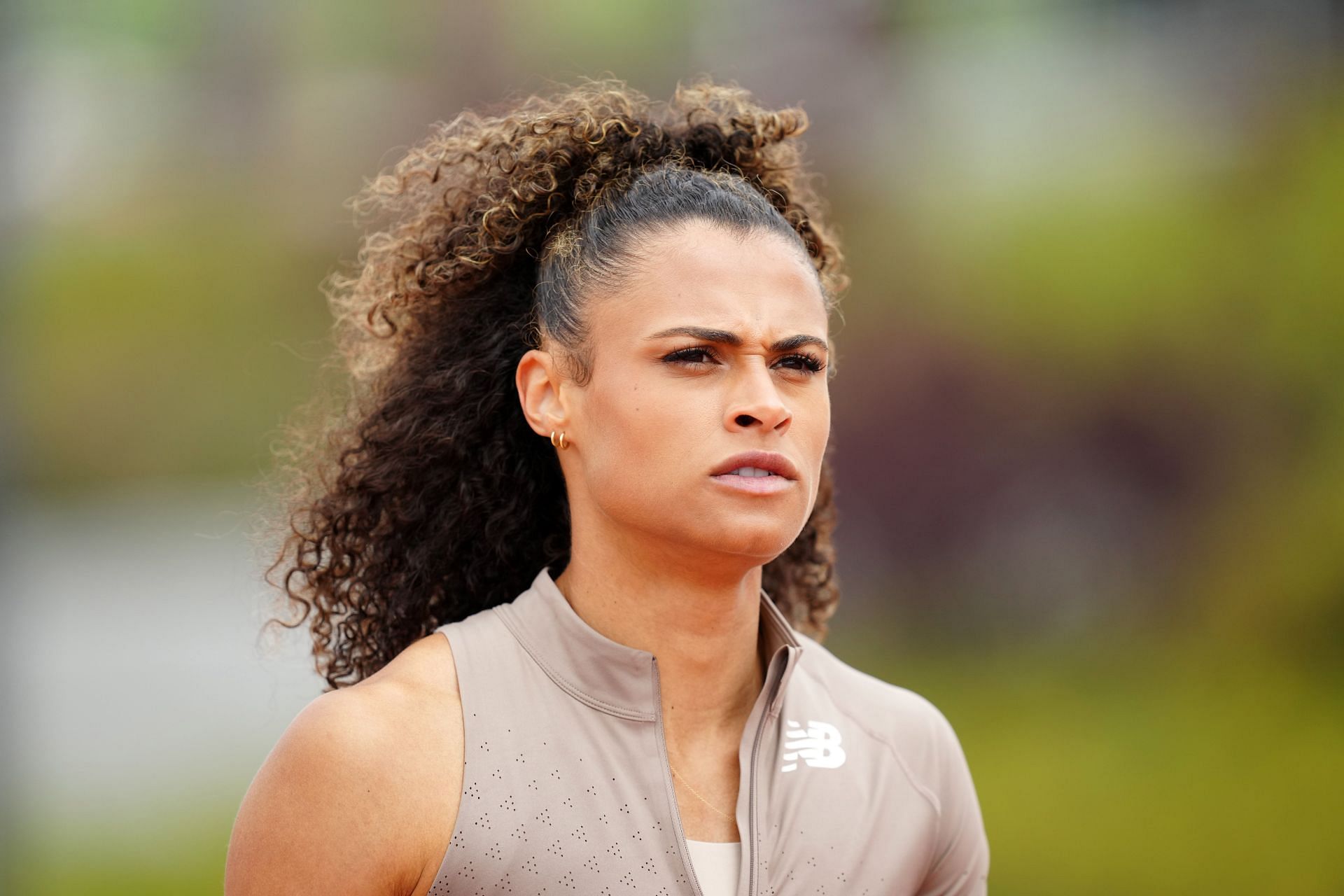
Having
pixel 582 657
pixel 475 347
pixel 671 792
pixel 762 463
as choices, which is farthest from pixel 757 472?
pixel 475 347

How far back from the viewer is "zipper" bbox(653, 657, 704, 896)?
109 inches

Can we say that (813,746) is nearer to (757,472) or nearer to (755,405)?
(757,472)

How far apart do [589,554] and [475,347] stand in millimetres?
636

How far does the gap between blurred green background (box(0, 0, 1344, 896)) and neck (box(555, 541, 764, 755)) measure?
4147 millimetres

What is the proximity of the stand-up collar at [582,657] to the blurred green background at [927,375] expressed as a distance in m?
4.08

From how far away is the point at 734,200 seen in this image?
125 inches

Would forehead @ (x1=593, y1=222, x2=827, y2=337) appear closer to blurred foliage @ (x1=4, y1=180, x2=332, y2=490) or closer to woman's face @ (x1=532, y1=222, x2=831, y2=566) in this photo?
woman's face @ (x1=532, y1=222, x2=831, y2=566)

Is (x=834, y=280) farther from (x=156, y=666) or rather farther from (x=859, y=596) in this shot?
(x=156, y=666)

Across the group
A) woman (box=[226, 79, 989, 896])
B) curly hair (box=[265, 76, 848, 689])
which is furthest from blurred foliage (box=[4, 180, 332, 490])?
woman (box=[226, 79, 989, 896])

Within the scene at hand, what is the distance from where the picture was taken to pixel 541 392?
315 cm

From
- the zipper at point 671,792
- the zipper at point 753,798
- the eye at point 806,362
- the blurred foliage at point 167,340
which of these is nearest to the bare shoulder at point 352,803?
the zipper at point 671,792

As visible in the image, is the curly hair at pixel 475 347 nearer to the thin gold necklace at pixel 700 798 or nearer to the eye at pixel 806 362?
the eye at pixel 806 362

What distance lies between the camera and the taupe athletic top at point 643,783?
2725mm

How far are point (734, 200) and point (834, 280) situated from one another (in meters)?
0.67
